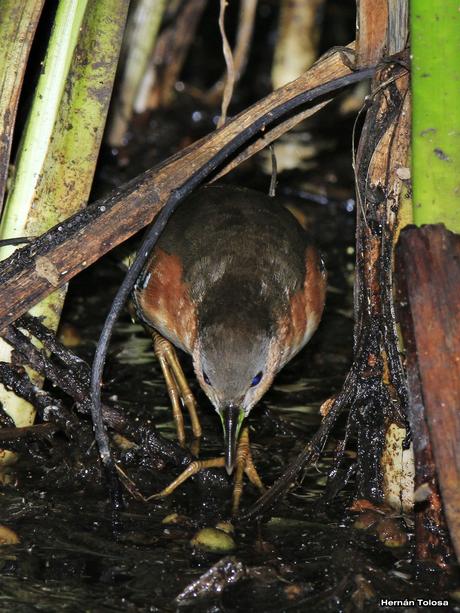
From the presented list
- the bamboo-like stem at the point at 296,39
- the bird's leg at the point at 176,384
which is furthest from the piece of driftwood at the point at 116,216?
the bamboo-like stem at the point at 296,39

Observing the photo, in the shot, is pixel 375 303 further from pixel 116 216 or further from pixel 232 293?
pixel 116 216

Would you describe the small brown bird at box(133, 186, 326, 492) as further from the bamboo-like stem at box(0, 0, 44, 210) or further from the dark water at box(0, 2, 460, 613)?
the bamboo-like stem at box(0, 0, 44, 210)

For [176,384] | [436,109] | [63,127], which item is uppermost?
[63,127]

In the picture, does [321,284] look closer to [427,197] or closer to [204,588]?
[427,197]

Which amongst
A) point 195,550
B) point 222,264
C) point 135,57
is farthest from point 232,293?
point 135,57

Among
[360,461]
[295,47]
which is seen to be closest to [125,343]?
[360,461]
